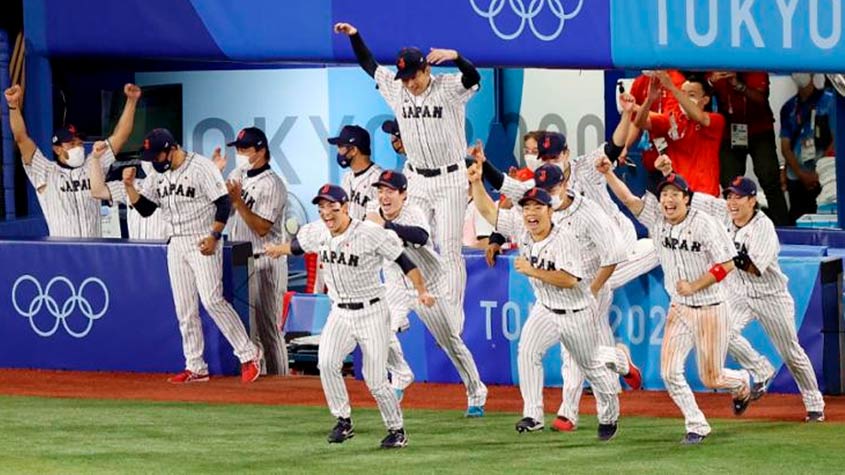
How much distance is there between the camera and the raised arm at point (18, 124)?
16500mm

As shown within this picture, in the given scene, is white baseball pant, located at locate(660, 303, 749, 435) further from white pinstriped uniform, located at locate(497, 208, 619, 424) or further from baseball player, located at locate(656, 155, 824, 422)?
baseball player, located at locate(656, 155, 824, 422)

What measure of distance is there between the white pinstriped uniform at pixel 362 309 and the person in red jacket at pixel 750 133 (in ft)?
17.4

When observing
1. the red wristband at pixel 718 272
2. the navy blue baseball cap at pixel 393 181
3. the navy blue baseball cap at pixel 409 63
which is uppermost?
the navy blue baseball cap at pixel 409 63

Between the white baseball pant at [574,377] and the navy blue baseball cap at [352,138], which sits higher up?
the navy blue baseball cap at [352,138]

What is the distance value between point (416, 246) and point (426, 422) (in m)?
1.14

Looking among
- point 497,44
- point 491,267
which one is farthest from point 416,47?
point 491,267

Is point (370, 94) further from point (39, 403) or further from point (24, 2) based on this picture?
point (39, 403)

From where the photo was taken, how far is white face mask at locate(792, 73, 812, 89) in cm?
1752

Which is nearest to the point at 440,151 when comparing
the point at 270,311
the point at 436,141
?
the point at 436,141

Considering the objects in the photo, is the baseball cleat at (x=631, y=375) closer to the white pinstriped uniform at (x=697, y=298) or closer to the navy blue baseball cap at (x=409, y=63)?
the white pinstriped uniform at (x=697, y=298)

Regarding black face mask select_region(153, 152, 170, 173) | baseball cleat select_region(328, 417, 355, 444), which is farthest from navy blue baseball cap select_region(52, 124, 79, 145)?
baseball cleat select_region(328, 417, 355, 444)

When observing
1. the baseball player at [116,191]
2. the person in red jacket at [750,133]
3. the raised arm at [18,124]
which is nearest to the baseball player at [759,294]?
the person in red jacket at [750,133]

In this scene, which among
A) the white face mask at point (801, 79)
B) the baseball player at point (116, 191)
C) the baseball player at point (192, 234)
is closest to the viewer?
the baseball player at point (192, 234)

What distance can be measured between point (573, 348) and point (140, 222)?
5963mm
